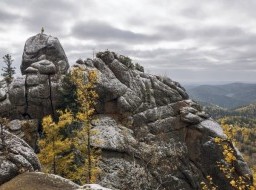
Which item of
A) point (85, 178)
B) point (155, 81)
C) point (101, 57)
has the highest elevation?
point (101, 57)

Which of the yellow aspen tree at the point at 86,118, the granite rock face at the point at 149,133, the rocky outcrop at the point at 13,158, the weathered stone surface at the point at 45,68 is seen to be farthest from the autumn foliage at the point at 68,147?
the weathered stone surface at the point at 45,68

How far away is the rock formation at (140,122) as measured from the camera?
2213 inches

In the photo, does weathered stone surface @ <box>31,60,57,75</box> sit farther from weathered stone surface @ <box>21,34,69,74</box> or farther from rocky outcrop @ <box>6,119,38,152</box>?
rocky outcrop @ <box>6,119,38,152</box>

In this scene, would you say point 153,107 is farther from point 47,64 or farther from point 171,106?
point 47,64

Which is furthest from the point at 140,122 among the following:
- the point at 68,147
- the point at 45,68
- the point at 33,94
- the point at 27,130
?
the point at 45,68

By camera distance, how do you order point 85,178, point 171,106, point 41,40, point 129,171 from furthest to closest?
point 41,40
point 171,106
point 129,171
point 85,178

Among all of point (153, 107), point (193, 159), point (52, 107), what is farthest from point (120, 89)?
point (193, 159)

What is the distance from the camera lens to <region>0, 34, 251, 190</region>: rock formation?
56219 millimetres

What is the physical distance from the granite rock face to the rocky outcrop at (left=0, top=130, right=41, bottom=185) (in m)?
19.8

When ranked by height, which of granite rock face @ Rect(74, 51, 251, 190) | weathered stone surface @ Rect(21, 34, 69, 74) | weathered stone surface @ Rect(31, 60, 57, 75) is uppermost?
weathered stone surface @ Rect(21, 34, 69, 74)

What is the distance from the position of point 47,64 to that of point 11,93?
330 inches

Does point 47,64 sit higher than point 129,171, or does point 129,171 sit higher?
point 47,64

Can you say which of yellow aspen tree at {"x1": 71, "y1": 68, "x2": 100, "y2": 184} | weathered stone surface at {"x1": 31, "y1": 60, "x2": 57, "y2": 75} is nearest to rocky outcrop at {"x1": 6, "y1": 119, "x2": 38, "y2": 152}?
weathered stone surface at {"x1": 31, "y1": 60, "x2": 57, "y2": 75}

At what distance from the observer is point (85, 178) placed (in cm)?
4678
